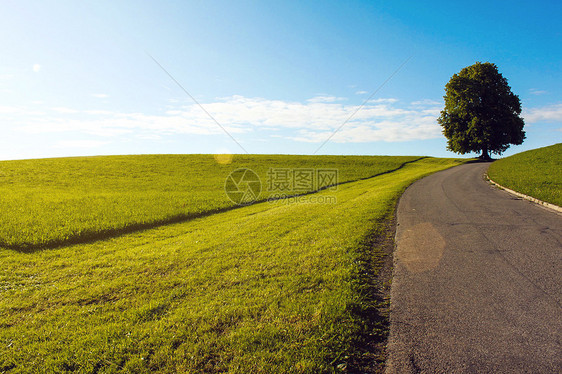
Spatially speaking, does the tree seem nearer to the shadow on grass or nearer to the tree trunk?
the tree trunk

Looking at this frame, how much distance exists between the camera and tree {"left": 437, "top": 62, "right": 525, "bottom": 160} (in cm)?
5131

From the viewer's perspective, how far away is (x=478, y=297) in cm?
538

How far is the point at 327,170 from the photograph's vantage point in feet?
138

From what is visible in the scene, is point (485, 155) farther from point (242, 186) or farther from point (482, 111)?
point (242, 186)

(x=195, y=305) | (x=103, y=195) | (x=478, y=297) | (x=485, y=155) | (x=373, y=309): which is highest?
(x=485, y=155)

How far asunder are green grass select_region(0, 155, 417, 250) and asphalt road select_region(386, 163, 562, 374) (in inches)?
515

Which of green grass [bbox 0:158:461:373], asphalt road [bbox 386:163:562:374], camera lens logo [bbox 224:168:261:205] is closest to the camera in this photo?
asphalt road [bbox 386:163:562:374]

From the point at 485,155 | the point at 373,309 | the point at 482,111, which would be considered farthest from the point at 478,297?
the point at 485,155

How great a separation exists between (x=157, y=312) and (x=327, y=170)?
125ft

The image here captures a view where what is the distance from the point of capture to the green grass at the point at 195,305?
4.16 metres

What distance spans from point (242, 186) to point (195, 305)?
2431 cm

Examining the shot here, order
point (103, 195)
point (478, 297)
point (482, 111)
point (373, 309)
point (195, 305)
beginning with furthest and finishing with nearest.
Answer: point (482, 111) → point (103, 195) → point (195, 305) → point (478, 297) → point (373, 309)

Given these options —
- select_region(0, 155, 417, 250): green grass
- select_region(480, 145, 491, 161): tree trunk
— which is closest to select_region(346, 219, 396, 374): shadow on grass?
select_region(0, 155, 417, 250): green grass

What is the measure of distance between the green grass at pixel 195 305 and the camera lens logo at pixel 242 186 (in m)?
12.3
